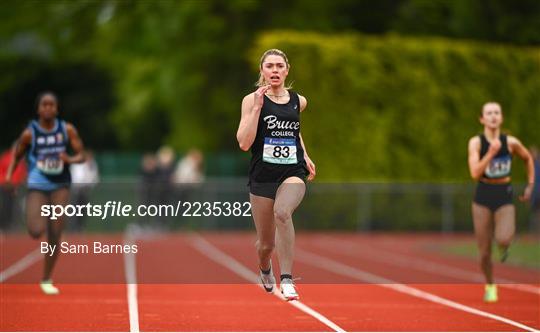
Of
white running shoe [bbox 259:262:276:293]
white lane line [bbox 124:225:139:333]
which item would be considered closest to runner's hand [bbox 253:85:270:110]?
white running shoe [bbox 259:262:276:293]

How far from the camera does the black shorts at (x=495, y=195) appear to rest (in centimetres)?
1396

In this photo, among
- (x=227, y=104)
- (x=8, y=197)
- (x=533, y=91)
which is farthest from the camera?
(x=227, y=104)

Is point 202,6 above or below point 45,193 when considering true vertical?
above

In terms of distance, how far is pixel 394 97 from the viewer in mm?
30984

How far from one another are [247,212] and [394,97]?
65.8 ft

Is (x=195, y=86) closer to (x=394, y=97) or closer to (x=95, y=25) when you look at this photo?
(x=95, y=25)

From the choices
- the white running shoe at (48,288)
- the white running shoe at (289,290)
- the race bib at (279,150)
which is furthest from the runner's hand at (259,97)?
the white running shoe at (48,288)

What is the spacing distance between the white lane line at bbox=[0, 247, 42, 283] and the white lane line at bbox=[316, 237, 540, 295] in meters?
5.91

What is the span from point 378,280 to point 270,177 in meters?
8.78

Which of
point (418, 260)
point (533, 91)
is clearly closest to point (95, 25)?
point (533, 91)

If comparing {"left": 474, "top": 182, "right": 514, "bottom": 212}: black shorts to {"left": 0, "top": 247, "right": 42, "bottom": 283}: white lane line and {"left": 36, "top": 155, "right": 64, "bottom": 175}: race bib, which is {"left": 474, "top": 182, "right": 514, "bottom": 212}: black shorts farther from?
{"left": 0, "top": 247, "right": 42, "bottom": 283}: white lane line

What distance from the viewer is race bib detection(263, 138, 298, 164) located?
9.59 m

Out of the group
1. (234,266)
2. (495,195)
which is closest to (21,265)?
(234,266)

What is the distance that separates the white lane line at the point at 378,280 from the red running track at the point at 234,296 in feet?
0.12
